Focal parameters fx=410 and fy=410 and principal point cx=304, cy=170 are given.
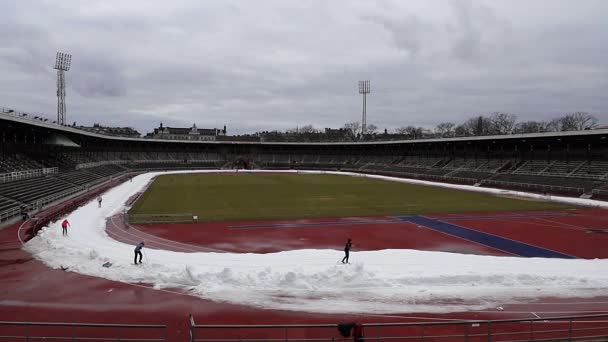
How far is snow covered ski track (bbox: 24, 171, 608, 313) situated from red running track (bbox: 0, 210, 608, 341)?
67 cm

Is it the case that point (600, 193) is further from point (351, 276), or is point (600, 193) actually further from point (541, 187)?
point (351, 276)

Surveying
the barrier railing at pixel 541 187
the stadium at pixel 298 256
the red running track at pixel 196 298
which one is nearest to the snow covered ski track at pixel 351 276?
the stadium at pixel 298 256

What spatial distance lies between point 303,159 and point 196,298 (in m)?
108

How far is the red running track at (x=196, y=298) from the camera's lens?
1310 centimetres

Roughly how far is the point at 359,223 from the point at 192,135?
165903 millimetres

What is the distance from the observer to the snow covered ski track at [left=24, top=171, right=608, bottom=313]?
47.9 feet

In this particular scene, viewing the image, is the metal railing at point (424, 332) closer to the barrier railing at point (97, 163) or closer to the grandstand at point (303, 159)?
the grandstand at point (303, 159)

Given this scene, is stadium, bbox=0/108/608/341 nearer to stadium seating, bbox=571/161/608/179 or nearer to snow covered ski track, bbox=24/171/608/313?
snow covered ski track, bbox=24/171/608/313

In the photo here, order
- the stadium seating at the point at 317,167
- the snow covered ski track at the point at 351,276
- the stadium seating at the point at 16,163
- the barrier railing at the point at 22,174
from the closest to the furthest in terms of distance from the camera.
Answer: the snow covered ski track at the point at 351,276 < the barrier railing at the point at 22,174 < the stadium seating at the point at 16,163 < the stadium seating at the point at 317,167

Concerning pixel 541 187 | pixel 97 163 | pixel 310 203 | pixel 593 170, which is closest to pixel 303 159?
pixel 97 163

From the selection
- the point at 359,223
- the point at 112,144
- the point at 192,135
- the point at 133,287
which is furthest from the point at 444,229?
the point at 192,135

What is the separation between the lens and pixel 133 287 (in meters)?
15.8

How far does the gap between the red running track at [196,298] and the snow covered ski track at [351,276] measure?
67 cm

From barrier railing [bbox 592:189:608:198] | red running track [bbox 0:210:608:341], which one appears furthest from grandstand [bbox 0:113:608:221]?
red running track [bbox 0:210:608:341]
